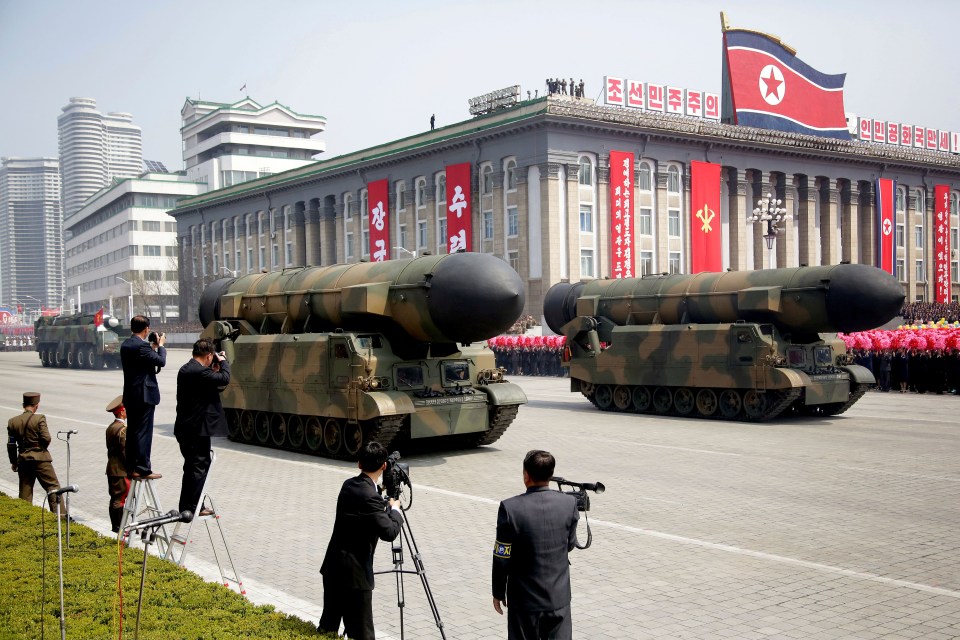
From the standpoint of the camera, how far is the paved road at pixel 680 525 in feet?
24.0

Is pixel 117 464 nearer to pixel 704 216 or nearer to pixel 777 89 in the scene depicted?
pixel 704 216

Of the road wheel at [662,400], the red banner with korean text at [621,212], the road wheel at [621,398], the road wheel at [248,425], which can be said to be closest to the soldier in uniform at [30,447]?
the road wheel at [248,425]

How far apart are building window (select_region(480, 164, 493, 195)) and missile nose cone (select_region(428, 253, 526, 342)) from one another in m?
39.7

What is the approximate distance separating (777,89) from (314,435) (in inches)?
1950

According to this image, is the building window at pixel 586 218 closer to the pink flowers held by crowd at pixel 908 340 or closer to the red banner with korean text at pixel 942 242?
the pink flowers held by crowd at pixel 908 340

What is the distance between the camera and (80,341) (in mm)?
47875

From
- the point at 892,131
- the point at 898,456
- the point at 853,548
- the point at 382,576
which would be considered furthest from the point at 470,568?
the point at 892,131

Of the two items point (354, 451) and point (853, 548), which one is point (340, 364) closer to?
point (354, 451)

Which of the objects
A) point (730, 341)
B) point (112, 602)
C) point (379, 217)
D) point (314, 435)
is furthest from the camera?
point (379, 217)

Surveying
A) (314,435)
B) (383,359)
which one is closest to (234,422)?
(314,435)

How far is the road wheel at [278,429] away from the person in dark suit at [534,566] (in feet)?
42.3

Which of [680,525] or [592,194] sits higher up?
[592,194]

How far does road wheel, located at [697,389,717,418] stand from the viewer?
2077cm

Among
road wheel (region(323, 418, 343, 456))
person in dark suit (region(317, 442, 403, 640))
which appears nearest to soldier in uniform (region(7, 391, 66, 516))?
road wheel (region(323, 418, 343, 456))
